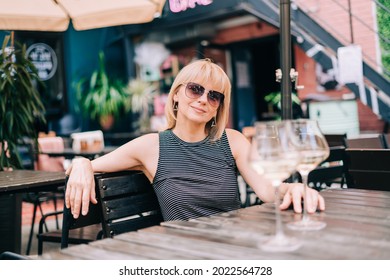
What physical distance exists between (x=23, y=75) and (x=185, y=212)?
2.94 metres

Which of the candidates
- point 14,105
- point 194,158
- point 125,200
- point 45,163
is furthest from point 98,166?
point 45,163

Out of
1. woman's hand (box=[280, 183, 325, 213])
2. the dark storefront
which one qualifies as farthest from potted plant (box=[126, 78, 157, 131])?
woman's hand (box=[280, 183, 325, 213])

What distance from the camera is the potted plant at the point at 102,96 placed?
29.1 ft

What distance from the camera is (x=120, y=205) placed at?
1904 millimetres

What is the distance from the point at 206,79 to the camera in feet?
6.16

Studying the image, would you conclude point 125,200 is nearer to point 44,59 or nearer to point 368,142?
point 368,142

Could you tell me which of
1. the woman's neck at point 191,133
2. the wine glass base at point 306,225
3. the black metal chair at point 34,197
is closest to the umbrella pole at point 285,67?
the woman's neck at point 191,133

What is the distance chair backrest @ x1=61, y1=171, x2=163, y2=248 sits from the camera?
1853 mm

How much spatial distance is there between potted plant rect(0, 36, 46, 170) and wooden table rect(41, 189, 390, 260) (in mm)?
3132

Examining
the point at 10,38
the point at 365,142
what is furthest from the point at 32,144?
the point at 365,142

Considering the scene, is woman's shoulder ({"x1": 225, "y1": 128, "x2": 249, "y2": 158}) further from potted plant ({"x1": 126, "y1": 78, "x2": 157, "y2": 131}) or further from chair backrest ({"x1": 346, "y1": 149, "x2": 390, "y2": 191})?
potted plant ({"x1": 126, "y1": 78, "x2": 157, "y2": 131})

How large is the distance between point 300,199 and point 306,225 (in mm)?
224
